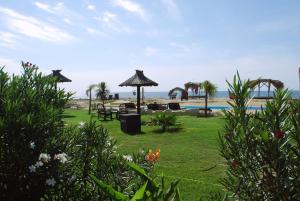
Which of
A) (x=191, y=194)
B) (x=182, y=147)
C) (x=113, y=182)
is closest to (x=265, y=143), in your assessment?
(x=113, y=182)

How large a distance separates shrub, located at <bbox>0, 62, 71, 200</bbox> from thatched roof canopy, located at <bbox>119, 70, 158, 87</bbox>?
668 inches

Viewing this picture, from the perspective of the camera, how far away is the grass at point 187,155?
718 cm

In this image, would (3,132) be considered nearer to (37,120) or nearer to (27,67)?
(37,120)

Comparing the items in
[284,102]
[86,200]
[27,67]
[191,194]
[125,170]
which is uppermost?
[27,67]

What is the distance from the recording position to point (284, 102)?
7.68 feet

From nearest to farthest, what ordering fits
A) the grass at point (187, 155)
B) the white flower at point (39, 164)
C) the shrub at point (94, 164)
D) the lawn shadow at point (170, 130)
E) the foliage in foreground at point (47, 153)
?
1. the white flower at point (39, 164)
2. the foliage in foreground at point (47, 153)
3. the shrub at point (94, 164)
4. the grass at point (187, 155)
5. the lawn shadow at point (170, 130)

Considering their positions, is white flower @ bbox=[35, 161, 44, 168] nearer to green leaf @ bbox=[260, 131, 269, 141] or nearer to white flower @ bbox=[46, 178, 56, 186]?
white flower @ bbox=[46, 178, 56, 186]

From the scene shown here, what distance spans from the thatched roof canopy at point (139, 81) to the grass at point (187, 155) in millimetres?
3260

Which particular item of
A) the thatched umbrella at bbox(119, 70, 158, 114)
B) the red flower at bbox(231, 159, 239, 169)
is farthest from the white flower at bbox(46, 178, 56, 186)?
the thatched umbrella at bbox(119, 70, 158, 114)

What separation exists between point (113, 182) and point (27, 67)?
5.99ft

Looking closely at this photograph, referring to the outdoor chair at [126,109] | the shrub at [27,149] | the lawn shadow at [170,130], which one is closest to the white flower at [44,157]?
the shrub at [27,149]

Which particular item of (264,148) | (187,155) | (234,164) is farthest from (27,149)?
(187,155)

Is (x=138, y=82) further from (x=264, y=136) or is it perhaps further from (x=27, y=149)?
(x=264, y=136)

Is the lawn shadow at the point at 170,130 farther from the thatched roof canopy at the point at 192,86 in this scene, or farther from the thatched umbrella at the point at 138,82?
the thatched roof canopy at the point at 192,86
